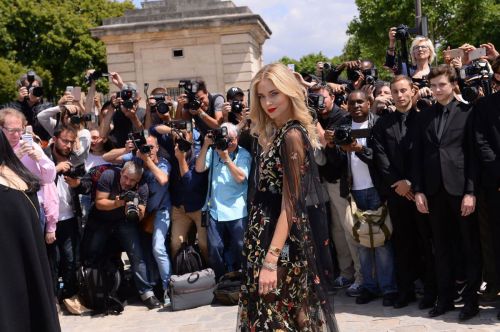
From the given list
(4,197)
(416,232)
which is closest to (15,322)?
(4,197)

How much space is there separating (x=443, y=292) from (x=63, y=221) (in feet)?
14.2

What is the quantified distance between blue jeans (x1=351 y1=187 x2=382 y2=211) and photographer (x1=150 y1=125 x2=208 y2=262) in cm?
190

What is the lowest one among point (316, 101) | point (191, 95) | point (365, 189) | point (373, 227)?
point (373, 227)

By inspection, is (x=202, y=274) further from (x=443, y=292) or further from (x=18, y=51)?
(x=18, y=51)

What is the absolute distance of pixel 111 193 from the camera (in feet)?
24.7

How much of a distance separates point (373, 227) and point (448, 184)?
1.08 meters

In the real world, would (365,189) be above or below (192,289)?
above

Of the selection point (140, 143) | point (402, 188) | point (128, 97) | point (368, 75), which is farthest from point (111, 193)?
point (368, 75)

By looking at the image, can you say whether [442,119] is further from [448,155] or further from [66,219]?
[66,219]

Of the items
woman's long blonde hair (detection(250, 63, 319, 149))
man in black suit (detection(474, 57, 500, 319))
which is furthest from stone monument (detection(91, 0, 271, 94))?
woman's long blonde hair (detection(250, 63, 319, 149))

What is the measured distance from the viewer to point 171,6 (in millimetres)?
21391

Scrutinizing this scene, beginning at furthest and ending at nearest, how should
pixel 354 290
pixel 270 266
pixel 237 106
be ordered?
pixel 237 106
pixel 354 290
pixel 270 266

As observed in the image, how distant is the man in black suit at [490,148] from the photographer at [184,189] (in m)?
3.24

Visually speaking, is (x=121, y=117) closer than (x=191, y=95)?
No
